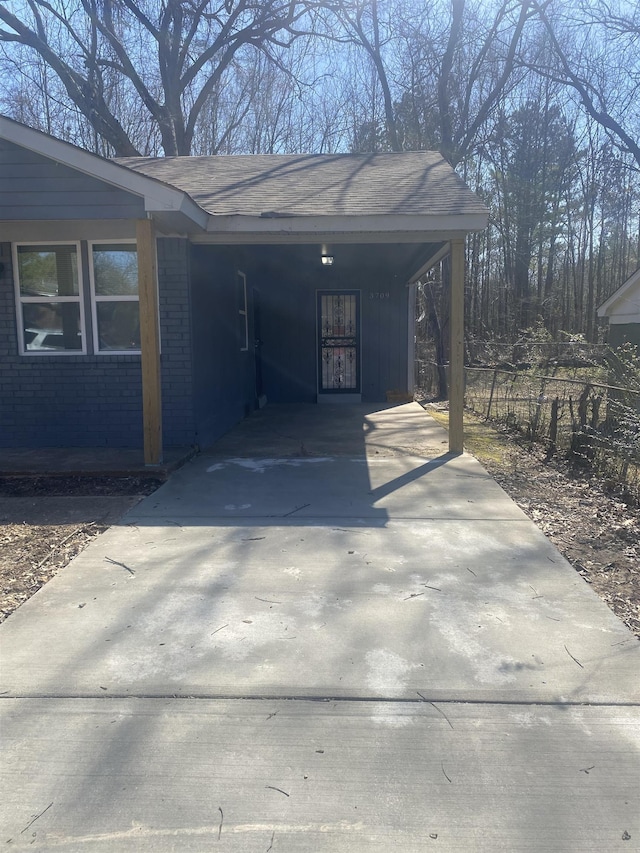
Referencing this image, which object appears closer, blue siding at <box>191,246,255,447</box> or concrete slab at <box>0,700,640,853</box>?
concrete slab at <box>0,700,640,853</box>

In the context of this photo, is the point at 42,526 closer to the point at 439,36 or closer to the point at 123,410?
the point at 123,410

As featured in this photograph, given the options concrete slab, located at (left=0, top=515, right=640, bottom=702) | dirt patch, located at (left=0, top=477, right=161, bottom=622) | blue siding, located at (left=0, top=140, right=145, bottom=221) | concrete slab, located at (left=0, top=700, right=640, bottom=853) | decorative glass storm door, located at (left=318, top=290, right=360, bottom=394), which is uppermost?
blue siding, located at (left=0, top=140, right=145, bottom=221)

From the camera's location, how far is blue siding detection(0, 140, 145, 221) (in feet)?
20.0

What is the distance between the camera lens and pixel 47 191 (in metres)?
6.12

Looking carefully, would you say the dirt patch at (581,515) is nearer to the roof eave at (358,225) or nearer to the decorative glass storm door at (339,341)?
the roof eave at (358,225)

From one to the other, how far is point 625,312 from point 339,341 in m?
6.00

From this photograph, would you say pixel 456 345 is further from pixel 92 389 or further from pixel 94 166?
pixel 92 389

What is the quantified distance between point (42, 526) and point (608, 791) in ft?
14.0

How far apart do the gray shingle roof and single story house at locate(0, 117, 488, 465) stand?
3cm

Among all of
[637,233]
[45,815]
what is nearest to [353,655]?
[45,815]

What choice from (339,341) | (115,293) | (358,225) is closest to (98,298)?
(115,293)

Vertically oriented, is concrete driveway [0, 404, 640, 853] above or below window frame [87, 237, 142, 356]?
below

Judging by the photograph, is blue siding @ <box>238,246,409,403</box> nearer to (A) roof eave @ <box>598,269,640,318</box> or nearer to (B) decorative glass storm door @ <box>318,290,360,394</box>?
(B) decorative glass storm door @ <box>318,290,360,394</box>

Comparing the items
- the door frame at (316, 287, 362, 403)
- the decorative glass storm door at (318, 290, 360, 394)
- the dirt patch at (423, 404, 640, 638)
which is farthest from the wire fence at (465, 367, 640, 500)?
the decorative glass storm door at (318, 290, 360, 394)
